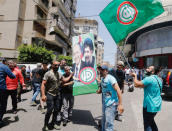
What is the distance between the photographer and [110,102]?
319 centimetres

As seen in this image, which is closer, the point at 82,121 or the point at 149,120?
the point at 149,120

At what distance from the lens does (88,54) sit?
4883 mm

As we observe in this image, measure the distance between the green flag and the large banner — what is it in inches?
34.9

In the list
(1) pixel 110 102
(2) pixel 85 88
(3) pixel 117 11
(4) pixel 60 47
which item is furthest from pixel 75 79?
(4) pixel 60 47

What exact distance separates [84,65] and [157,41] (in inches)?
1007

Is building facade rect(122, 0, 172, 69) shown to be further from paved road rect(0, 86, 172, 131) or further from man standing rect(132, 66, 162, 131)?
man standing rect(132, 66, 162, 131)

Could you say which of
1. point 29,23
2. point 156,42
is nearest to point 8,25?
point 29,23

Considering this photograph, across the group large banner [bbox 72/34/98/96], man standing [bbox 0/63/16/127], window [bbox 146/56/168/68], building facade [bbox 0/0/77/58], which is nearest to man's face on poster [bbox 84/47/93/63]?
large banner [bbox 72/34/98/96]

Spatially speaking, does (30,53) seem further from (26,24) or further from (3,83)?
(3,83)

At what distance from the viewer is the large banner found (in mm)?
4773

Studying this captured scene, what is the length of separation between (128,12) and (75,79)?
2.56 meters

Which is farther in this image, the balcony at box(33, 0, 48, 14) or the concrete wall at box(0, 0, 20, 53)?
the balcony at box(33, 0, 48, 14)

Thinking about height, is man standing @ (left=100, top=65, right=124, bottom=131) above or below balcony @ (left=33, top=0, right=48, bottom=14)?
below

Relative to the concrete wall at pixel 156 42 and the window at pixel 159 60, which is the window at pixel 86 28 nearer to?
the concrete wall at pixel 156 42
